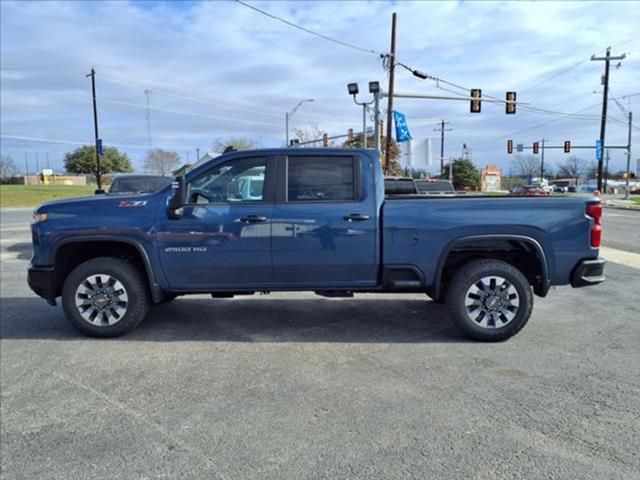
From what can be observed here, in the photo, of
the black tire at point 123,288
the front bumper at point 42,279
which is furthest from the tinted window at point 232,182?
the front bumper at point 42,279

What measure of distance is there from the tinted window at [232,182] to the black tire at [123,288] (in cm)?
106

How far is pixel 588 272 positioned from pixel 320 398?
123 inches

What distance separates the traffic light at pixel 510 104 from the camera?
2638 cm

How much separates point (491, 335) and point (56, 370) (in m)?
4.13

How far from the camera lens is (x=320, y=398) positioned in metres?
3.94

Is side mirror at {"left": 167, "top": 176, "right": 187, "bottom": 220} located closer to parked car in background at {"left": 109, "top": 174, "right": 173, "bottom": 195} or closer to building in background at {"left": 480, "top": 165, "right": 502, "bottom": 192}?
parked car in background at {"left": 109, "top": 174, "right": 173, "bottom": 195}

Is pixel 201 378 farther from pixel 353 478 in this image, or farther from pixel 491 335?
pixel 491 335

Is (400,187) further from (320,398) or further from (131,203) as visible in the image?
(320,398)

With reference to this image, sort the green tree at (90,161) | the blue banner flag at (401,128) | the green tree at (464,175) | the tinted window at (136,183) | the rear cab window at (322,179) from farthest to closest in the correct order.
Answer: the green tree at (90,161)
the green tree at (464,175)
the blue banner flag at (401,128)
the tinted window at (136,183)
the rear cab window at (322,179)

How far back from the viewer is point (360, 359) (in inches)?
187

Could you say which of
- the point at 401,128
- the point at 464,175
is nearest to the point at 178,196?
the point at 401,128

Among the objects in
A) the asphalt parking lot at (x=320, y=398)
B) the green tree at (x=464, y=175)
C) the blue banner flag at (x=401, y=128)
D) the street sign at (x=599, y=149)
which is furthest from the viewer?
the green tree at (x=464, y=175)

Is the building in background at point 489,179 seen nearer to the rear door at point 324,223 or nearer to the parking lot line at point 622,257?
the parking lot line at point 622,257

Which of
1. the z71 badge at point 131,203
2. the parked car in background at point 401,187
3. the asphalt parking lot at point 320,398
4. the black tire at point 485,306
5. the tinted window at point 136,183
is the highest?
the tinted window at point 136,183
